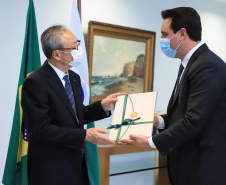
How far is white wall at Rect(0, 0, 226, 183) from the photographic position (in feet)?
8.73

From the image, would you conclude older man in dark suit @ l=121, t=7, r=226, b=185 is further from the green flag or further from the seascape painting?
the seascape painting

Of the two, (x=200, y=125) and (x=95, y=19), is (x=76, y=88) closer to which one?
(x=200, y=125)

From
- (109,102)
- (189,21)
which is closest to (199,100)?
(189,21)

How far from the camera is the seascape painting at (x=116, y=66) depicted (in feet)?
10.5

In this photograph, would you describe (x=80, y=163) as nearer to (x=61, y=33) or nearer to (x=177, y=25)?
(x=61, y=33)

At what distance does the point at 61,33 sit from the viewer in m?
1.70

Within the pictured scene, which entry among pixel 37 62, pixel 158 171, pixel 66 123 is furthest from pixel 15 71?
pixel 158 171

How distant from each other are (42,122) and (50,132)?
3.0 inches

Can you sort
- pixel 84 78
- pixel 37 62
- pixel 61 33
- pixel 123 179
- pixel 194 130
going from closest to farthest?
pixel 194 130 → pixel 61 33 → pixel 37 62 → pixel 84 78 → pixel 123 179

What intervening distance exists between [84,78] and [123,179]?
5.01 ft

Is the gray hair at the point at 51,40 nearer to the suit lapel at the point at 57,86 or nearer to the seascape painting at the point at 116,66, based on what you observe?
the suit lapel at the point at 57,86

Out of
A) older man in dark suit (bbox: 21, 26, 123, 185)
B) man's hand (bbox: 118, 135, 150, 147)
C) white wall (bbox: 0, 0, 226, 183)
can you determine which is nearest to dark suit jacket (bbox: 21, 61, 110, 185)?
older man in dark suit (bbox: 21, 26, 123, 185)

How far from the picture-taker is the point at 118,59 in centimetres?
334

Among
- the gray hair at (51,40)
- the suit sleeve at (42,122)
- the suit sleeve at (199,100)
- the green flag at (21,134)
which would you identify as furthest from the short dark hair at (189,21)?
the green flag at (21,134)
